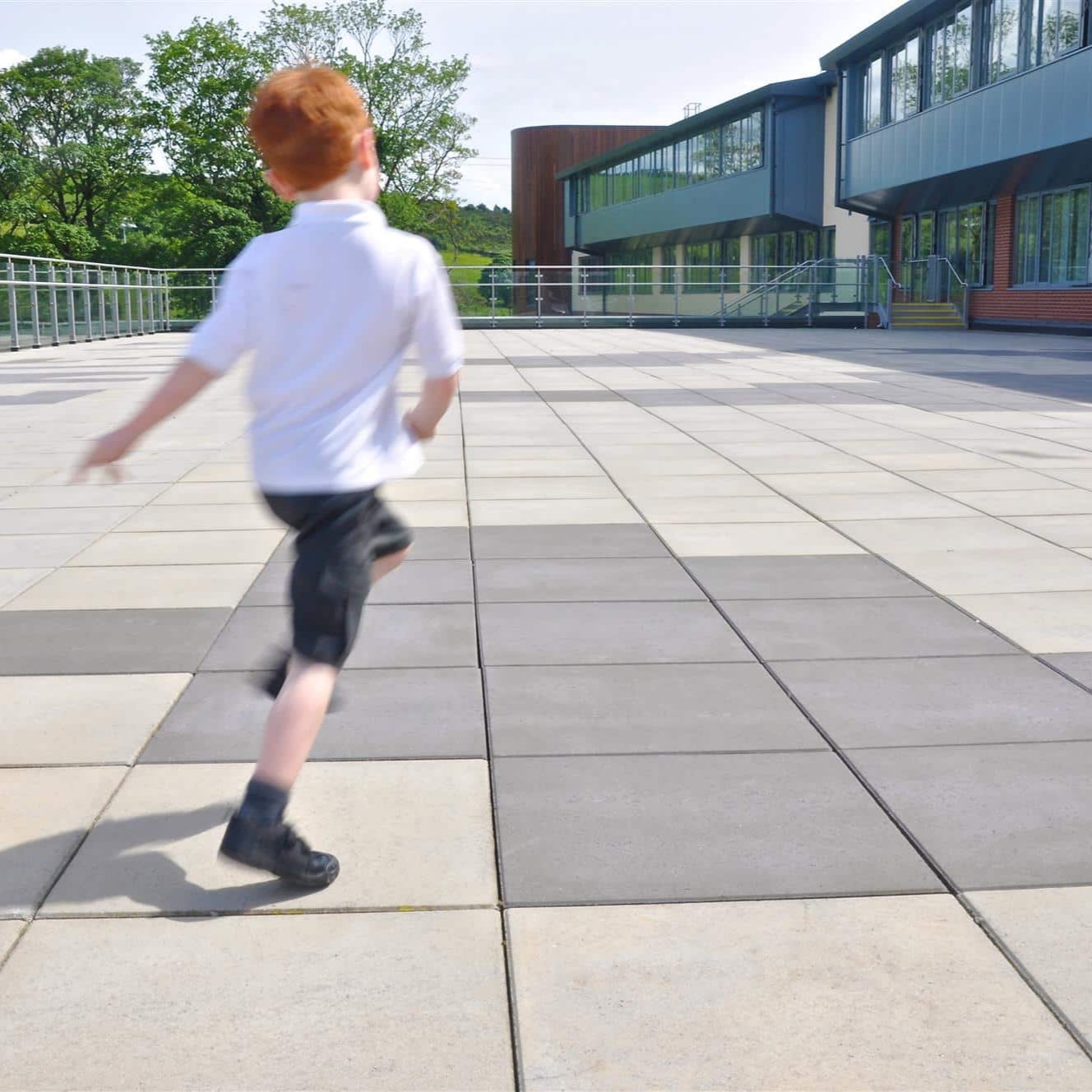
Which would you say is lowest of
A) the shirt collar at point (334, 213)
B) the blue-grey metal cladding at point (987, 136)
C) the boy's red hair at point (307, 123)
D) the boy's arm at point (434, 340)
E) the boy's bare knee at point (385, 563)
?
the boy's bare knee at point (385, 563)

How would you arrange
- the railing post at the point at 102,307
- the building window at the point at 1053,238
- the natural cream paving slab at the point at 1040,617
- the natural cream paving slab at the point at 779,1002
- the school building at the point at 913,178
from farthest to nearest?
the railing post at the point at 102,307, the building window at the point at 1053,238, the school building at the point at 913,178, the natural cream paving slab at the point at 1040,617, the natural cream paving slab at the point at 779,1002

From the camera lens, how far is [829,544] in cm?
640

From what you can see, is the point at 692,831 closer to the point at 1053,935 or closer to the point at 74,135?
the point at 1053,935

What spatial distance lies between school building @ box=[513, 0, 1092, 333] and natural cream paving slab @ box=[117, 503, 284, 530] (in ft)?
68.7

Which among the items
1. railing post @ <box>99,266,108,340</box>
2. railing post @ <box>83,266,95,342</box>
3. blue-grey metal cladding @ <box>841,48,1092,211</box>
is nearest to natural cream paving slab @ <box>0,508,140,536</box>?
blue-grey metal cladding @ <box>841,48,1092,211</box>

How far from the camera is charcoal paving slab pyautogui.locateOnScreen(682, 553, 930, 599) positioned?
5445 millimetres

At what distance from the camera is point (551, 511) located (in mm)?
7457

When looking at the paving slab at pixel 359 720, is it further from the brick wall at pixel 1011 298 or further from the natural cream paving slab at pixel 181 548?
the brick wall at pixel 1011 298

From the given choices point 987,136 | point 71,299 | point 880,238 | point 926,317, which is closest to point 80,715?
point 71,299

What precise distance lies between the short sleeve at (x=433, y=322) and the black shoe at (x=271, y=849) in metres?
0.92

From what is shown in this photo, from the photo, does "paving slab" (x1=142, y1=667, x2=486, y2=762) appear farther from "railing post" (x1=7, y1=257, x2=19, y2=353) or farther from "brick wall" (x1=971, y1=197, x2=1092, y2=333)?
"brick wall" (x1=971, y1=197, x2=1092, y2=333)

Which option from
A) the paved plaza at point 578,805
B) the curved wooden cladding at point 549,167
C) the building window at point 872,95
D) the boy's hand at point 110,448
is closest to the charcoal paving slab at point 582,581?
the paved plaza at point 578,805

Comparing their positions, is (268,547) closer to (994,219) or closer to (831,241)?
(994,219)

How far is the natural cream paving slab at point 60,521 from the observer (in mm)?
7031
